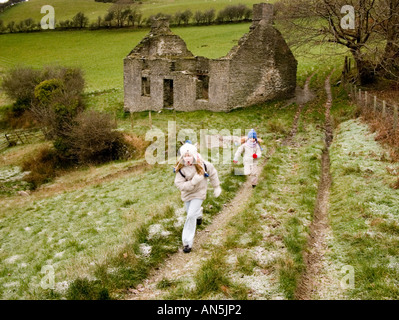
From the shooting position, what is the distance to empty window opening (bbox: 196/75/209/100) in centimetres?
2992

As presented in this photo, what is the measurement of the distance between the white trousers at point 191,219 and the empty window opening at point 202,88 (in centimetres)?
2194

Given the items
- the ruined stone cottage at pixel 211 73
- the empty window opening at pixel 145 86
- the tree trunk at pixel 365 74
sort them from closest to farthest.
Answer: the ruined stone cottage at pixel 211 73 < the tree trunk at pixel 365 74 < the empty window opening at pixel 145 86

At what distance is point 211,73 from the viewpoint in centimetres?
2856

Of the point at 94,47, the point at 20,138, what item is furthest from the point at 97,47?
the point at 20,138

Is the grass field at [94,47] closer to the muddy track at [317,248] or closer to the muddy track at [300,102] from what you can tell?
the muddy track at [300,102]

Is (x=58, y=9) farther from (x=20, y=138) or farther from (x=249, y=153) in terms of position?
(x=249, y=153)

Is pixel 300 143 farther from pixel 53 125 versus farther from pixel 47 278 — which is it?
pixel 53 125

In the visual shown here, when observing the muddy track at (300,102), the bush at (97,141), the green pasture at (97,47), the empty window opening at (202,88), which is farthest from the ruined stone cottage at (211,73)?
the green pasture at (97,47)

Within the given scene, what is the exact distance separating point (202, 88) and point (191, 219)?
2281cm

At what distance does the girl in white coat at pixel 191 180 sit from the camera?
8.47 m

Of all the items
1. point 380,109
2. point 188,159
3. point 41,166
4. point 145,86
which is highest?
point 145,86

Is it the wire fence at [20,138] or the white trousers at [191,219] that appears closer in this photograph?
the white trousers at [191,219]

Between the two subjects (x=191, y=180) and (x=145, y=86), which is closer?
(x=191, y=180)
